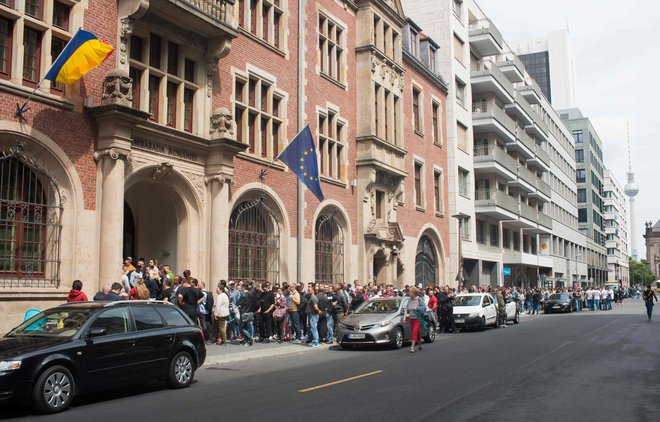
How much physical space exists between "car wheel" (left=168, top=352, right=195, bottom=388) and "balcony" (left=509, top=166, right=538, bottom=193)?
44.8m

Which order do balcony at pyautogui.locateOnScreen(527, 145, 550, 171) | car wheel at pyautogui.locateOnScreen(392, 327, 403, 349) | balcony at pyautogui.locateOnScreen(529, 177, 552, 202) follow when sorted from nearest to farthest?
car wheel at pyautogui.locateOnScreen(392, 327, 403, 349)
balcony at pyautogui.locateOnScreen(527, 145, 550, 171)
balcony at pyautogui.locateOnScreen(529, 177, 552, 202)

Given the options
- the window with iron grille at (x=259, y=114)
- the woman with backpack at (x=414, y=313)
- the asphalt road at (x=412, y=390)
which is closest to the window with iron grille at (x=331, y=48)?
the window with iron grille at (x=259, y=114)

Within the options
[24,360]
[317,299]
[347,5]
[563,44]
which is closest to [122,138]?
[317,299]

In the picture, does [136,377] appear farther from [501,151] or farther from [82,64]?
[501,151]

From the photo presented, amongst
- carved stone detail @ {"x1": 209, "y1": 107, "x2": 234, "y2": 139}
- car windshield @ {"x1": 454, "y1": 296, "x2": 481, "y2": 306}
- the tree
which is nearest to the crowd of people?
carved stone detail @ {"x1": 209, "y1": 107, "x2": 234, "y2": 139}

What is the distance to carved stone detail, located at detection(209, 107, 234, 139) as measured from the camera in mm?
20016

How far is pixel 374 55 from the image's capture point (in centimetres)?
3050

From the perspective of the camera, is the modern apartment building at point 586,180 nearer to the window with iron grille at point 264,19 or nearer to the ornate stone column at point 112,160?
the window with iron grille at point 264,19

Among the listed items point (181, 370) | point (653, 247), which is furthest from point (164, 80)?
point (653, 247)

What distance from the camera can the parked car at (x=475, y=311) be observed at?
82.9 feet

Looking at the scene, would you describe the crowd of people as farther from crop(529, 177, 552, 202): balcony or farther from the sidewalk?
crop(529, 177, 552, 202): balcony

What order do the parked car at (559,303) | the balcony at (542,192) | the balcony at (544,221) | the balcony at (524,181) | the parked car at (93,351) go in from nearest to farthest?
Answer: the parked car at (93,351) → the parked car at (559,303) → the balcony at (524,181) → the balcony at (544,221) → the balcony at (542,192)

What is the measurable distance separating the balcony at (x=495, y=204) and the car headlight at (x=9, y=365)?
39.8 m

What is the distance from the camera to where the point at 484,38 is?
46969mm
